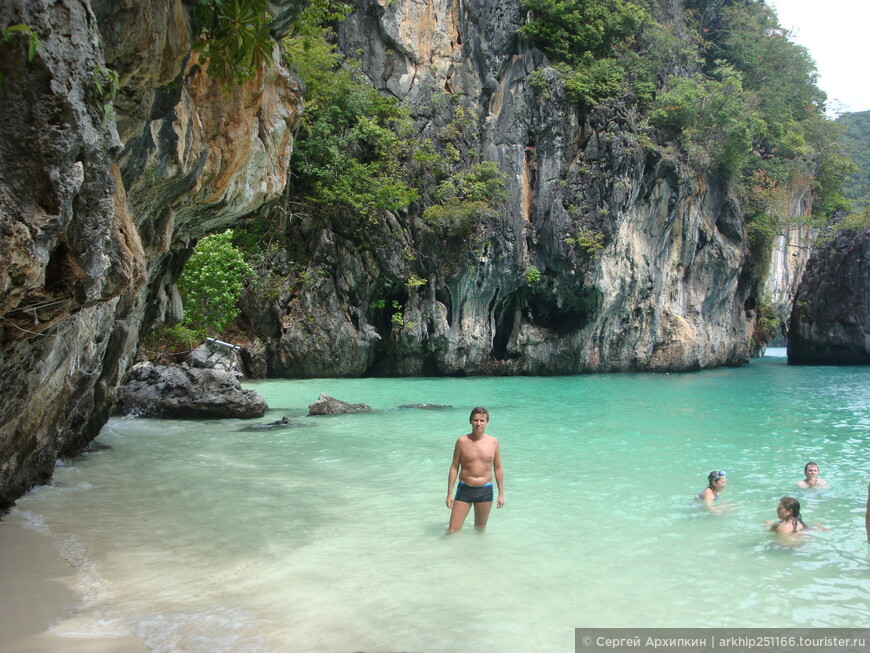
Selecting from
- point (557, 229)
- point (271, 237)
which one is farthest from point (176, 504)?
point (557, 229)

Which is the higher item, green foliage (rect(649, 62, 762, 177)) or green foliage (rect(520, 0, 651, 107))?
green foliage (rect(520, 0, 651, 107))

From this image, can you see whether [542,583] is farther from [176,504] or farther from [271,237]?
[271,237]

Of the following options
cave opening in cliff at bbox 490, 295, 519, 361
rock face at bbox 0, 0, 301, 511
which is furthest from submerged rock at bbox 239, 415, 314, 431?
cave opening in cliff at bbox 490, 295, 519, 361

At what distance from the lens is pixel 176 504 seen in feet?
19.2

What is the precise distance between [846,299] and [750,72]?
478 inches

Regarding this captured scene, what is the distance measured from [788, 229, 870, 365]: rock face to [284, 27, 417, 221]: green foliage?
23.4 meters

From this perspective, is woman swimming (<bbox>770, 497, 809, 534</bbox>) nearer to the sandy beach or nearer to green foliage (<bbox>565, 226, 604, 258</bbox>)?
the sandy beach

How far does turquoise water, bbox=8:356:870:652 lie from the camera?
11.9ft

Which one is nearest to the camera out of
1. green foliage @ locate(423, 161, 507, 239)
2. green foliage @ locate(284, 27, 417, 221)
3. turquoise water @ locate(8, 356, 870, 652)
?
turquoise water @ locate(8, 356, 870, 652)

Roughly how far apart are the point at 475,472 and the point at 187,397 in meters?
8.27

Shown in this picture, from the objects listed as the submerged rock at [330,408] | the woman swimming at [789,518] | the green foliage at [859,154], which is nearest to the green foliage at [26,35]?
the woman swimming at [789,518]

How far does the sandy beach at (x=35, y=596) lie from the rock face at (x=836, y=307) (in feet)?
111

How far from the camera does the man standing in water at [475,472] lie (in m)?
4.99

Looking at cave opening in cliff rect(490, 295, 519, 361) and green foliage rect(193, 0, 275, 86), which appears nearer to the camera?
green foliage rect(193, 0, 275, 86)
